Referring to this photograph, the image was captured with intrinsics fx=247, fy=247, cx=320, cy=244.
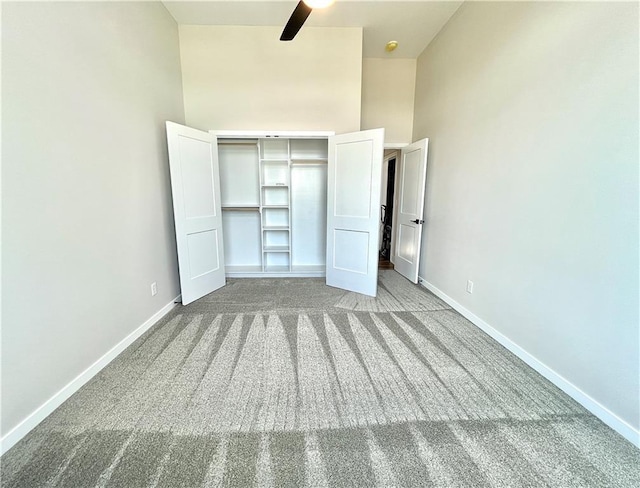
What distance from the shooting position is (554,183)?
1686 millimetres

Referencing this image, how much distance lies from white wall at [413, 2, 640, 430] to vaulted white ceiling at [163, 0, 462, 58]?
16.6 inches

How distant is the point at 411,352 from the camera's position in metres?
2.04

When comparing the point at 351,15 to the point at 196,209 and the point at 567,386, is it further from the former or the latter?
the point at 567,386

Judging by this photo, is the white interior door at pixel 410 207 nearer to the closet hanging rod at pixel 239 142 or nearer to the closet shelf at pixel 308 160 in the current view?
the closet shelf at pixel 308 160

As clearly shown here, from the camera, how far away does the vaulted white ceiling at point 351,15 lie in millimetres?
2711

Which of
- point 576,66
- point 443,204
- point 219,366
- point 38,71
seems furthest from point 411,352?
point 38,71

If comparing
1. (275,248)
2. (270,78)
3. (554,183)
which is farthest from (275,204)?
(554,183)

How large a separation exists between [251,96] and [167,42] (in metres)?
1.01

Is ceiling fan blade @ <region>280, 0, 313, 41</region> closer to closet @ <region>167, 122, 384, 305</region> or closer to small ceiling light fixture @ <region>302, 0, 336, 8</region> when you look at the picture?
small ceiling light fixture @ <region>302, 0, 336, 8</region>

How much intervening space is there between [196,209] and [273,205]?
1172 mm

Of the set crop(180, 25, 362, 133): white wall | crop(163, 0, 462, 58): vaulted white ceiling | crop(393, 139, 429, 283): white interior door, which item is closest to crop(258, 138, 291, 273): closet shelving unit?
crop(180, 25, 362, 133): white wall

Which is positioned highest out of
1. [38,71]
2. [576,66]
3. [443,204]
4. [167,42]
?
[167,42]

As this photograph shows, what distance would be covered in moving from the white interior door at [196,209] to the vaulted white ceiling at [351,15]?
4.47 feet

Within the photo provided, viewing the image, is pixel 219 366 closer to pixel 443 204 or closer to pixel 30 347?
pixel 30 347
